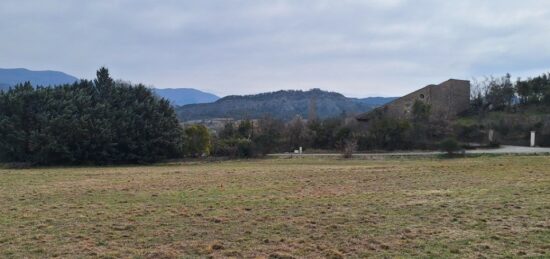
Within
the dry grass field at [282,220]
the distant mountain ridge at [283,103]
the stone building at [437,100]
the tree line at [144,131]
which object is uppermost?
the distant mountain ridge at [283,103]

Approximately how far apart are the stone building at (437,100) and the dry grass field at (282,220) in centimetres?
3820

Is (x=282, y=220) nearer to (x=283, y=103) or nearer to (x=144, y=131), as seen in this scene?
(x=144, y=131)

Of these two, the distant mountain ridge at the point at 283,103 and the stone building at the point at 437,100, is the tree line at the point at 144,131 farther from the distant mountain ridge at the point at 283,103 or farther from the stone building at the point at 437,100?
the distant mountain ridge at the point at 283,103

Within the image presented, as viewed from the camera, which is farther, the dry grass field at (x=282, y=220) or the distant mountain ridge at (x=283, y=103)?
the distant mountain ridge at (x=283, y=103)

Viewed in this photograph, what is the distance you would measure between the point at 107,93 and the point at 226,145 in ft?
36.4

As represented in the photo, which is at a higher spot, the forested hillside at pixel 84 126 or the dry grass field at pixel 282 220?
the forested hillside at pixel 84 126

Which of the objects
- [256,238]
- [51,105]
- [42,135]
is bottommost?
[256,238]

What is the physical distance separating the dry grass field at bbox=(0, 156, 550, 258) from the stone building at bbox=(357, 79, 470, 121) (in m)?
38.2

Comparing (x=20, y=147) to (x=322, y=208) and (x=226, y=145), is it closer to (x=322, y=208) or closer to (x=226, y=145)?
(x=226, y=145)

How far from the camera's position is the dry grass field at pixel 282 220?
7121 mm

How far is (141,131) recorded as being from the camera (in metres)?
36.6

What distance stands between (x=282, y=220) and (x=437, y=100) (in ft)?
169

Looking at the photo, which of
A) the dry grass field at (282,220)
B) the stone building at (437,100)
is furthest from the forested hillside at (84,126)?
the stone building at (437,100)

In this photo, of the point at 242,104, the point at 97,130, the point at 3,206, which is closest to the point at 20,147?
the point at 97,130
